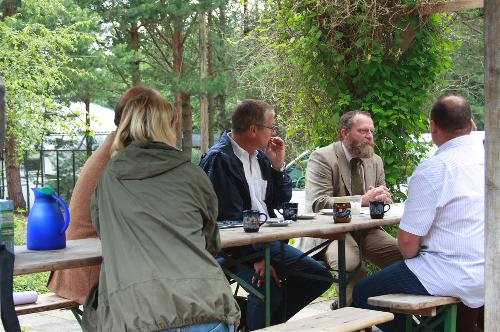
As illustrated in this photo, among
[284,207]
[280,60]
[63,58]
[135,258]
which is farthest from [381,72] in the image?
[63,58]

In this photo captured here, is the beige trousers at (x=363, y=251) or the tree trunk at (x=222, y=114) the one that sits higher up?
the tree trunk at (x=222, y=114)

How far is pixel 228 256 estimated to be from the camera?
4.08 meters

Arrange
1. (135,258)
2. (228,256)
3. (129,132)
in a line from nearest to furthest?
(135,258) < (129,132) < (228,256)

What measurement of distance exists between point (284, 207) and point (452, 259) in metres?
1.00

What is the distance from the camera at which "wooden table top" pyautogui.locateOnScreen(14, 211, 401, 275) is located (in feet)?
8.77

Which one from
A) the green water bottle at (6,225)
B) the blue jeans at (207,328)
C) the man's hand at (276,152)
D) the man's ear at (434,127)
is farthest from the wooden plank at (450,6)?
the green water bottle at (6,225)

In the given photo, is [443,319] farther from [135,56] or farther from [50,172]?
[50,172]

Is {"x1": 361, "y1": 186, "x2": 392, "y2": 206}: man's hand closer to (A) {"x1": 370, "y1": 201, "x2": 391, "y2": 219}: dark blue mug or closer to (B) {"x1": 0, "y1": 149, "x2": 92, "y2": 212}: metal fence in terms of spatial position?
(A) {"x1": 370, "y1": 201, "x2": 391, "y2": 219}: dark blue mug

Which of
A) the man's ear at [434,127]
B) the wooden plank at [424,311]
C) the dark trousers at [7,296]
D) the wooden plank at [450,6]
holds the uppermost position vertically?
the wooden plank at [450,6]

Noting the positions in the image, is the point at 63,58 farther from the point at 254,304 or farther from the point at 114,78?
the point at 254,304

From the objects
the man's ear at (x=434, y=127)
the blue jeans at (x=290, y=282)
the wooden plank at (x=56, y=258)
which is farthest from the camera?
the blue jeans at (x=290, y=282)

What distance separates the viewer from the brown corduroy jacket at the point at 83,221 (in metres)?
3.24

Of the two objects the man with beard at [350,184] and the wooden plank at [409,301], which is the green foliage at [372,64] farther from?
the wooden plank at [409,301]

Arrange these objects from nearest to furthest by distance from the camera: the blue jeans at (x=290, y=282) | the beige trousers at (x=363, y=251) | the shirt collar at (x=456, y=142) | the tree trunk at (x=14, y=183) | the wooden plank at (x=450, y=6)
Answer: the shirt collar at (x=456, y=142) < the blue jeans at (x=290, y=282) < the beige trousers at (x=363, y=251) < the wooden plank at (x=450, y=6) < the tree trunk at (x=14, y=183)
